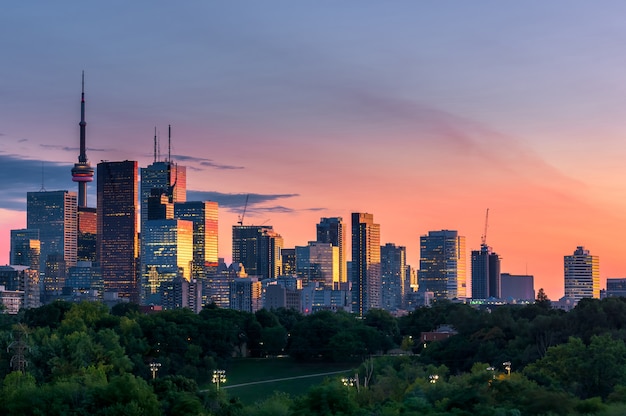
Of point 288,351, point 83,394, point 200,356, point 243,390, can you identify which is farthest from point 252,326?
point 83,394

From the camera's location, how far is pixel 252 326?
16988 centimetres

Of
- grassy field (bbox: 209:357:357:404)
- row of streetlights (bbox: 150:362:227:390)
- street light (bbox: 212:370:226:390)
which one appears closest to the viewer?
row of streetlights (bbox: 150:362:227:390)

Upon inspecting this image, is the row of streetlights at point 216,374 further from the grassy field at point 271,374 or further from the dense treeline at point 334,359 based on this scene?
the dense treeline at point 334,359

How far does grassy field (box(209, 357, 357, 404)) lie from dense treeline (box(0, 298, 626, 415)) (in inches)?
92.1

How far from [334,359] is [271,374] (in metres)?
12.1

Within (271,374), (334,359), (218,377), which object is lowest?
(271,374)

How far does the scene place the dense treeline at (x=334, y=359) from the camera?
8381cm

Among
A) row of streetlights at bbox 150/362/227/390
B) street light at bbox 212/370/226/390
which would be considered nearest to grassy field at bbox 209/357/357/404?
street light at bbox 212/370/226/390

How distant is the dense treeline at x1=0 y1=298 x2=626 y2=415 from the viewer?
3300 inches

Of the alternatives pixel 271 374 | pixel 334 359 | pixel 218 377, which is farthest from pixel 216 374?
pixel 334 359

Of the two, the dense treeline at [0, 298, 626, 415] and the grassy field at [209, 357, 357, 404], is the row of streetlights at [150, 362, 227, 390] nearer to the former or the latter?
the grassy field at [209, 357, 357, 404]

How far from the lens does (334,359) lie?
15612cm

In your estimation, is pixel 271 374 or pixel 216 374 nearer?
pixel 216 374

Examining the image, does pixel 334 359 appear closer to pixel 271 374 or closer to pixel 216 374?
pixel 271 374
